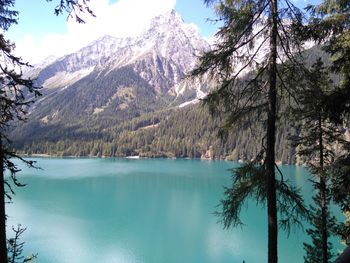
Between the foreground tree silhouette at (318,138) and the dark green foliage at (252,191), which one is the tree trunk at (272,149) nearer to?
the dark green foliage at (252,191)

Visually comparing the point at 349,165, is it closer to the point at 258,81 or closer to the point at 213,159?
the point at 258,81

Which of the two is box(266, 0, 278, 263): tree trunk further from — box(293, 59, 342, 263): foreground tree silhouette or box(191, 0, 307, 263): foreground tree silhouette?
box(293, 59, 342, 263): foreground tree silhouette

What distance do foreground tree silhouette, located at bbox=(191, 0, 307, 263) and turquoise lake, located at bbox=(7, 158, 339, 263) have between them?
9794 mm

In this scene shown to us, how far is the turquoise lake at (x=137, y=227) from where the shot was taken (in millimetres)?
36250

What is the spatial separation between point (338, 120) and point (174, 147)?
603 feet

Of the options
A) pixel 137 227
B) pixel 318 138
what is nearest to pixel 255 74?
pixel 318 138

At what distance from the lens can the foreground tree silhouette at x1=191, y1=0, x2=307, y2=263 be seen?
25.2ft

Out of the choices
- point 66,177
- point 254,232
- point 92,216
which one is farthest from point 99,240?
point 66,177

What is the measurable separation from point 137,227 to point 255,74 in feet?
138

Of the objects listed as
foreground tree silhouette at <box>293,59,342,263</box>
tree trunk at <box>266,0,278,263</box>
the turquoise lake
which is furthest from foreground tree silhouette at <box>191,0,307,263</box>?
the turquoise lake

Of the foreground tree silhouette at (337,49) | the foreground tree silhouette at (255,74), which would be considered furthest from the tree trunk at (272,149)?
the foreground tree silhouette at (337,49)

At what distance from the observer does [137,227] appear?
47.2 m

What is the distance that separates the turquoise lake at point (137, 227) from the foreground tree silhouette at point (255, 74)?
9.79 meters

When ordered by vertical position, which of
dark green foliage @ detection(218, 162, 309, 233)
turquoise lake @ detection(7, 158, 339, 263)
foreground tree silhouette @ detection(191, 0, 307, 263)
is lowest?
turquoise lake @ detection(7, 158, 339, 263)
